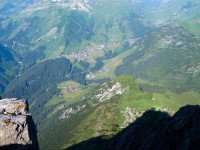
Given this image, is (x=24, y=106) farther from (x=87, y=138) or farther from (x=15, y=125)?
(x=87, y=138)

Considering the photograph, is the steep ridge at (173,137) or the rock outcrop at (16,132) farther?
the rock outcrop at (16,132)

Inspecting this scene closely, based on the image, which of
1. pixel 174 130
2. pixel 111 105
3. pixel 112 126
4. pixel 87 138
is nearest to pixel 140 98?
pixel 111 105

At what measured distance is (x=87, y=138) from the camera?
149000 millimetres

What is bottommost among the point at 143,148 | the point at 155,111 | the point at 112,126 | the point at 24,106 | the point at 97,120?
the point at 97,120

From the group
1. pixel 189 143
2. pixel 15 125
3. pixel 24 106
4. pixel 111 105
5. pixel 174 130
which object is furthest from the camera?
pixel 111 105

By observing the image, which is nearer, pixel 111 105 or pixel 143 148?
pixel 143 148

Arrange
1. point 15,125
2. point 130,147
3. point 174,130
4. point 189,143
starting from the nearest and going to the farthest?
point 189,143
point 174,130
point 15,125
point 130,147

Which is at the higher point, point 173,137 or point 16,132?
point 173,137

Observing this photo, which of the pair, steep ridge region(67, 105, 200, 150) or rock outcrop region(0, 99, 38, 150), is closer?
steep ridge region(67, 105, 200, 150)

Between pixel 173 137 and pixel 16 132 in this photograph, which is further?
pixel 16 132

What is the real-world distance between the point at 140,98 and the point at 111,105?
123 feet

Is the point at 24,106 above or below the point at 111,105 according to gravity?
above

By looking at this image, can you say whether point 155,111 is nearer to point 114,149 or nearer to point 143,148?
point 114,149

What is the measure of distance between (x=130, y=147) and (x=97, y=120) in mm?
139274
